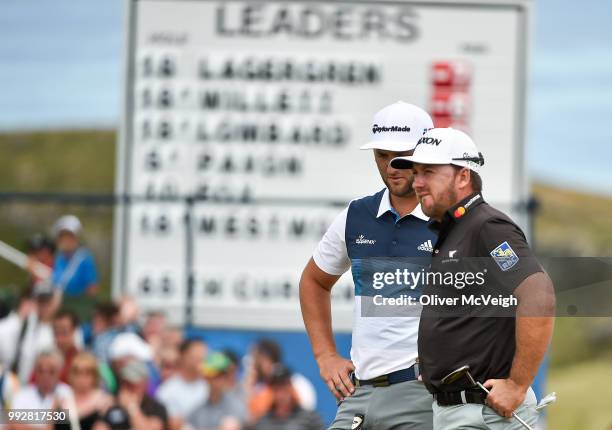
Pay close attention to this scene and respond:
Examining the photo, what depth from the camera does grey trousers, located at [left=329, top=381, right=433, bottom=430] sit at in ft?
19.7

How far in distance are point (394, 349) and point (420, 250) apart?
435mm

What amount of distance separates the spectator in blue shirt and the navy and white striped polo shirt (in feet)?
24.2

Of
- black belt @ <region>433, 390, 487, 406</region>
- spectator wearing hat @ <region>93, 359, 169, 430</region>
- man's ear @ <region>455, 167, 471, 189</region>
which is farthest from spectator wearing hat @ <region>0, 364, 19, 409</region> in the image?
man's ear @ <region>455, 167, 471, 189</region>

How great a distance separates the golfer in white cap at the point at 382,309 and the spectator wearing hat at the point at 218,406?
5.30 metres

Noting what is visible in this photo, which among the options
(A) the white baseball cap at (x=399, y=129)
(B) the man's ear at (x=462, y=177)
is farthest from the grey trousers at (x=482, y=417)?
(A) the white baseball cap at (x=399, y=129)

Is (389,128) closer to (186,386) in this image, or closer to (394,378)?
(394,378)

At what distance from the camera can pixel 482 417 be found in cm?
529

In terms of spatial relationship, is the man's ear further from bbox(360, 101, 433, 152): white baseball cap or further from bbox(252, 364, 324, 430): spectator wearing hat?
bbox(252, 364, 324, 430): spectator wearing hat

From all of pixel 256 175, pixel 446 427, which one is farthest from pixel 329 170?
pixel 446 427

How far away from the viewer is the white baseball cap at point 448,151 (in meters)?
5.39

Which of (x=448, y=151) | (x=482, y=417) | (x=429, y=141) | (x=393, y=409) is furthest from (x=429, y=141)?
(x=393, y=409)

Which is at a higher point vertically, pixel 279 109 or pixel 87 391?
pixel 279 109

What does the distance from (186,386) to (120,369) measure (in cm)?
66

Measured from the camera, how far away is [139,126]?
47.5 feet
